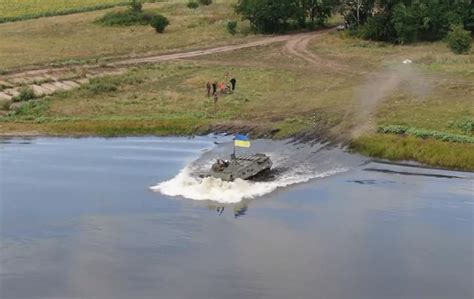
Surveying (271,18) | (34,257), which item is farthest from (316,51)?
(34,257)

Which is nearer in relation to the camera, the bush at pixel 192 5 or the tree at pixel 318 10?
the tree at pixel 318 10

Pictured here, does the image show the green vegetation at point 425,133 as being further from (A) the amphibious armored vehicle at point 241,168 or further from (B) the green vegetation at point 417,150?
(A) the amphibious armored vehicle at point 241,168

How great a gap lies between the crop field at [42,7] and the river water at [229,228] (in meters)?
72.5

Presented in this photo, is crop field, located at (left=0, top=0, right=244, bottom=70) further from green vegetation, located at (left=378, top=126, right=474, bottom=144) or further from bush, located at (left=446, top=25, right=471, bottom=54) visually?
green vegetation, located at (left=378, top=126, right=474, bottom=144)

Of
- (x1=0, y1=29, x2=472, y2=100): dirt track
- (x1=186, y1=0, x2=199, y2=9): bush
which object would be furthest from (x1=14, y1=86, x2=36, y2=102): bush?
(x1=186, y1=0, x2=199, y2=9): bush

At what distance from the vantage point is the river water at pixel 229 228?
101 feet

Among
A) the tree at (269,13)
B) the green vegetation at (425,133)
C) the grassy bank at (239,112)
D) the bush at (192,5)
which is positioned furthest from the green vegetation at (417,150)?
the bush at (192,5)

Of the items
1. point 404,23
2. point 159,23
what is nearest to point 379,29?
point 404,23

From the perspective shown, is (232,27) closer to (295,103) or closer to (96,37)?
(96,37)

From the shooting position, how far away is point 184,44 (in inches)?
3553

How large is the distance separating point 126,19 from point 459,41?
4856cm

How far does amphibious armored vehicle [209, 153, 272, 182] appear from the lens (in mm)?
42375

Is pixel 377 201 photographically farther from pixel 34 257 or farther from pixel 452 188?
pixel 34 257

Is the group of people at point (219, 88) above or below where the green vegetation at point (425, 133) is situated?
above
